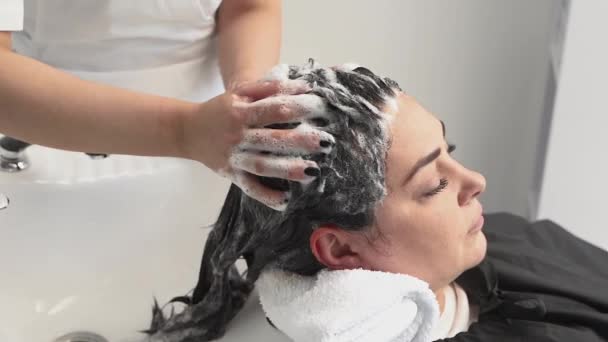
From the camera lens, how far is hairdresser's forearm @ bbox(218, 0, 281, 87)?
1132 millimetres

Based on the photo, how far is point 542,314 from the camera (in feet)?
3.45

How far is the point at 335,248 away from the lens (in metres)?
0.94

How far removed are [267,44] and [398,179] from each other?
37 centimetres

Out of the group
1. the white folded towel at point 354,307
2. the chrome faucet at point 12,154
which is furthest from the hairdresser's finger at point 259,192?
the chrome faucet at point 12,154

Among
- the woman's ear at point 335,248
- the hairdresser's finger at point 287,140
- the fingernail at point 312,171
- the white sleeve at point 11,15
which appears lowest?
the woman's ear at point 335,248

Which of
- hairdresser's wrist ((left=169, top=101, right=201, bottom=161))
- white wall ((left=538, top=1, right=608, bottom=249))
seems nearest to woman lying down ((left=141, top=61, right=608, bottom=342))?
hairdresser's wrist ((left=169, top=101, right=201, bottom=161))

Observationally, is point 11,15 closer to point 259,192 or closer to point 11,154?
point 11,154

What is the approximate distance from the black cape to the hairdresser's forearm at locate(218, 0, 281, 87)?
448 mm

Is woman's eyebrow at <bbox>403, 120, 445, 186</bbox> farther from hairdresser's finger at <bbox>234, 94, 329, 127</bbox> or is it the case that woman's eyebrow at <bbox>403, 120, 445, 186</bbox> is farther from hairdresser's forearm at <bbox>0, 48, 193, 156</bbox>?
hairdresser's forearm at <bbox>0, 48, 193, 156</bbox>

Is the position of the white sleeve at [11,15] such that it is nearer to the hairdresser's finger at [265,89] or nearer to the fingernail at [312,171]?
the hairdresser's finger at [265,89]

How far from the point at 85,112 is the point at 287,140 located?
0.25 m

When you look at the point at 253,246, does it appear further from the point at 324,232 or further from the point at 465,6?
the point at 465,6

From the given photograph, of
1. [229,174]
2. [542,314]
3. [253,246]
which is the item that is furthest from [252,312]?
[542,314]

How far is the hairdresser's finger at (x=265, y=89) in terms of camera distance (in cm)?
84
